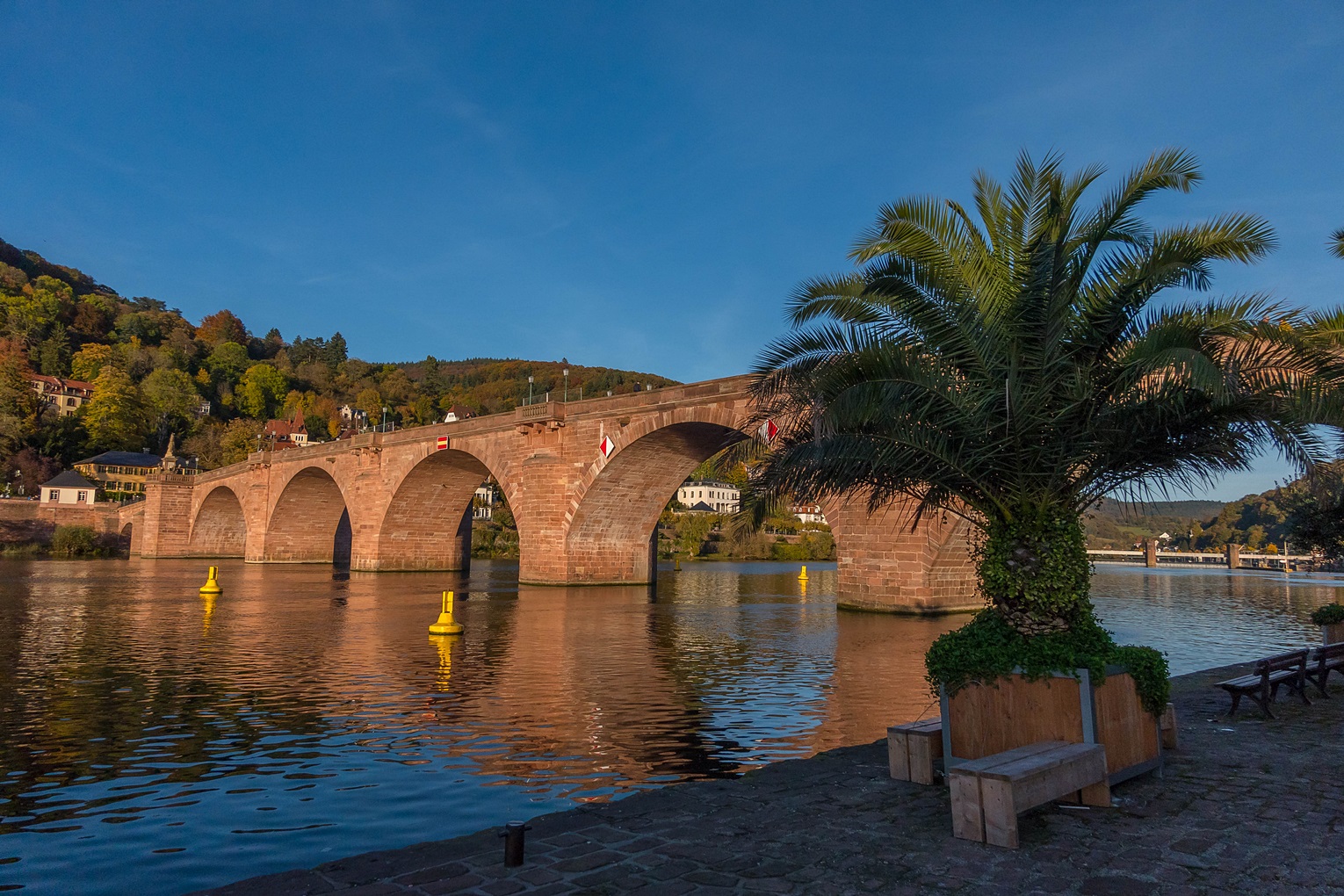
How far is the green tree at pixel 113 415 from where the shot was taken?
3841 inches

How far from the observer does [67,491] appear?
77750 millimetres

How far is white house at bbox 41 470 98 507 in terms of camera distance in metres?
77.1

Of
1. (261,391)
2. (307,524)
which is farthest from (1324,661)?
(261,391)

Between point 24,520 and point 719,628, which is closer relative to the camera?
→ point 719,628

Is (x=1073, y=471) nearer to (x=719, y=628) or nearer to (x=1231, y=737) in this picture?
(x=1231, y=737)

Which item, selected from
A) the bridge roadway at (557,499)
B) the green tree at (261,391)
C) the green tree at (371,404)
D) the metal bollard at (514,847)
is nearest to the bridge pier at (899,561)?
the bridge roadway at (557,499)

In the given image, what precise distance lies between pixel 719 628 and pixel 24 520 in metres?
74.7

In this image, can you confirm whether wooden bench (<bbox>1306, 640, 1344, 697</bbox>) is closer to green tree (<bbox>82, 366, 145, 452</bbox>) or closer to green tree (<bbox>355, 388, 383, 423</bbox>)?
green tree (<bbox>82, 366, 145, 452</bbox>)

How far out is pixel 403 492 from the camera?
4272 centimetres

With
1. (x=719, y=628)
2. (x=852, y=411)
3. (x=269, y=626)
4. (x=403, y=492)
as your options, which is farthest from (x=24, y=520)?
(x=852, y=411)

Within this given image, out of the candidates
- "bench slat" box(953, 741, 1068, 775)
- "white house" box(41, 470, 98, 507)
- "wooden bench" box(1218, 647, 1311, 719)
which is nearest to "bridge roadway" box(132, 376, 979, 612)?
"wooden bench" box(1218, 647, 1311, 719)

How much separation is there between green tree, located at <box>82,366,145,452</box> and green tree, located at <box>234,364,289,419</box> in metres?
30.8

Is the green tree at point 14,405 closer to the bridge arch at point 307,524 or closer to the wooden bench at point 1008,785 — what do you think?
the bridge arch at point 307,524

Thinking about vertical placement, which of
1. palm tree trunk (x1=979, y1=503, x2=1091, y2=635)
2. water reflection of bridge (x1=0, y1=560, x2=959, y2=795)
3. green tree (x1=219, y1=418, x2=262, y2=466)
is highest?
green tree (x1=219, y1=418, x2=262, y2=466)
